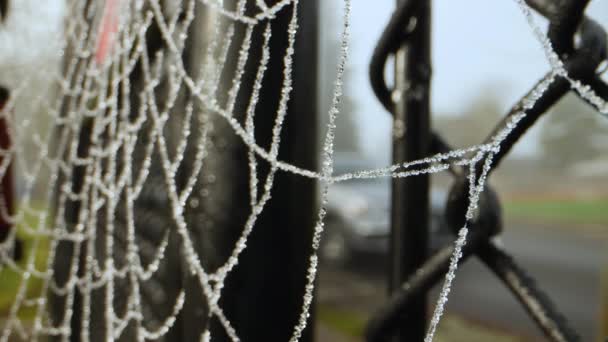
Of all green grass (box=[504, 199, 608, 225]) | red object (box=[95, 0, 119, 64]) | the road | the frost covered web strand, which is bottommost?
green grass (box=[504, 199, 608, 225])

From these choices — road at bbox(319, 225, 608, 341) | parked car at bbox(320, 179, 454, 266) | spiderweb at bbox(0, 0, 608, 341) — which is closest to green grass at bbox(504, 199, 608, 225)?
road at bbox(319, 225, 608, 341)

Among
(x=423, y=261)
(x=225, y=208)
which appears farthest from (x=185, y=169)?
(x=423, y=261)

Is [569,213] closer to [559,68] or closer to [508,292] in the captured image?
[508,292]

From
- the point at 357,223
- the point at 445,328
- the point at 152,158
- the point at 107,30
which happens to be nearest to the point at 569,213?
the point at 357,223

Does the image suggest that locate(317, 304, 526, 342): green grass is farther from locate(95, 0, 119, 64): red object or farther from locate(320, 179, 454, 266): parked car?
locate(95, 0, 119, 64): red object

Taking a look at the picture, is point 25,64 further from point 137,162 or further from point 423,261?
point 423,261

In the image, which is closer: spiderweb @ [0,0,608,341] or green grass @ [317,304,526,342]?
spiderweb @ [0,0,608,341]
